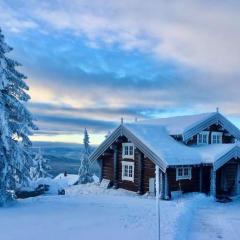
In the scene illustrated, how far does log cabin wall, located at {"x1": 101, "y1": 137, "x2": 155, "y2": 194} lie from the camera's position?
32.3 meters

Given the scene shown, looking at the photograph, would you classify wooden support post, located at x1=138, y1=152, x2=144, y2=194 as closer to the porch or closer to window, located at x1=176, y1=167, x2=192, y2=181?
window, located at x1=176, y1=167, x2=192, y2=181

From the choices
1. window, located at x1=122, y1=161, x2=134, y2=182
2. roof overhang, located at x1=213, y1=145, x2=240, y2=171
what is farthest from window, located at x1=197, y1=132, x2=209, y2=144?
window, located at x1=122, y1=161, x2=134, y2=182

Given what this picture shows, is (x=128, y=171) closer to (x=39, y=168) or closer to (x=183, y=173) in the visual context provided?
(x=183, y=173)

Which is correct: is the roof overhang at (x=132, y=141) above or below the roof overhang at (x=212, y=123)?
below

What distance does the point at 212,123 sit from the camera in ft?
119

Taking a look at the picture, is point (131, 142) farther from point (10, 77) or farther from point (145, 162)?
point (10, 77)

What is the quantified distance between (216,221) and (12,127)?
13.2 metres

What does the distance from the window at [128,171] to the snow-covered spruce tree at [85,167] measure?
29.7 m

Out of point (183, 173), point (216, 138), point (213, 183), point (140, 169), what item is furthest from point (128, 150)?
point (216, 138)

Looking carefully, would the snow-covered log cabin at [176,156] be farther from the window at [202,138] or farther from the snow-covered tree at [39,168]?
the snow-covered tree at [39,168]

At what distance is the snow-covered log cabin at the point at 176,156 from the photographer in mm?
30766

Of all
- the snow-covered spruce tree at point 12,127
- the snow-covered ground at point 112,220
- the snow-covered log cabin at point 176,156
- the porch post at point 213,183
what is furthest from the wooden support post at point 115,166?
the snow-covered spruce tree at point 12,127

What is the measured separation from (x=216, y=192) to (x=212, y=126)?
22.7 feet

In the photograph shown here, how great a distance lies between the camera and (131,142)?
33.8 meters
